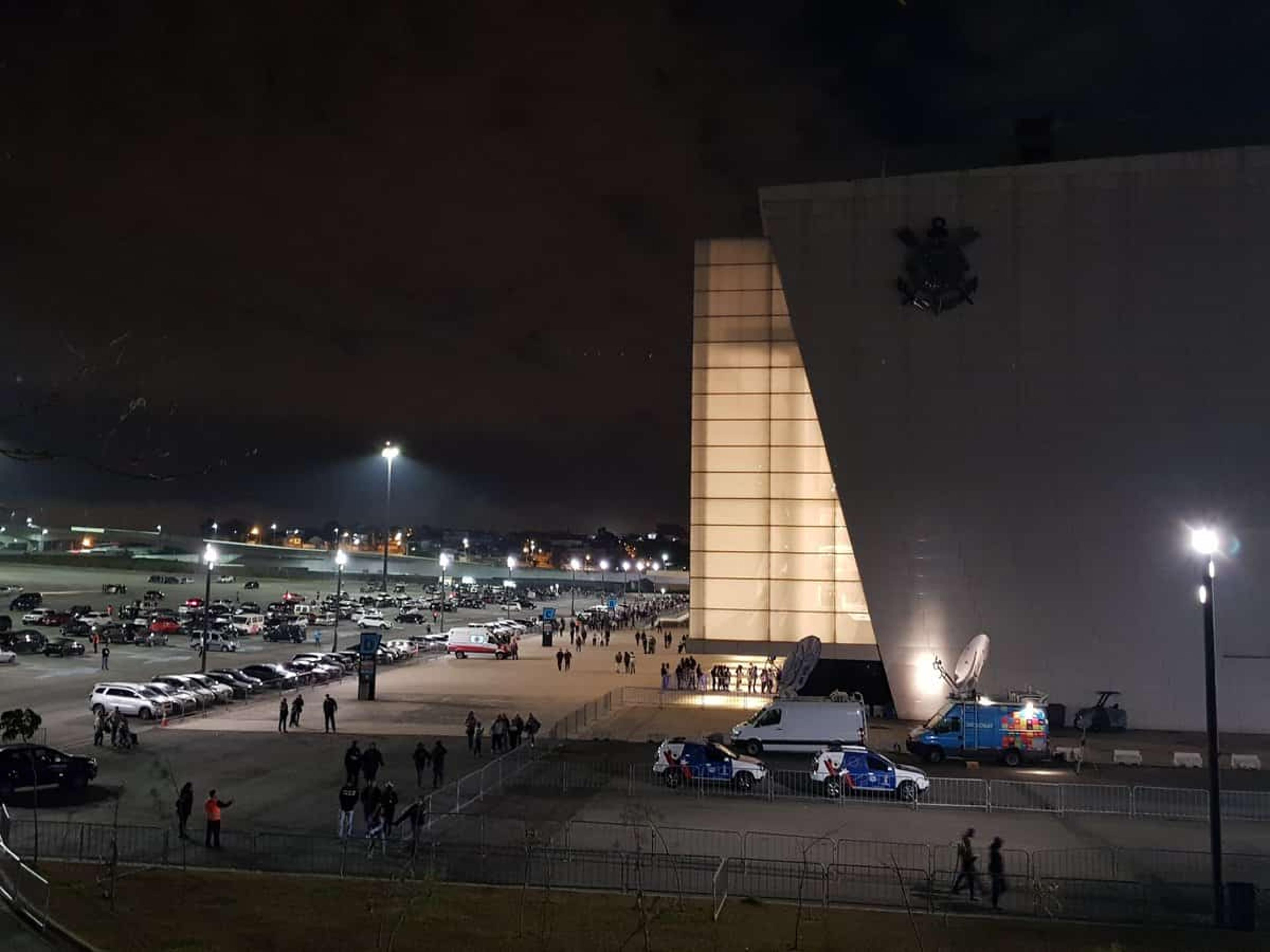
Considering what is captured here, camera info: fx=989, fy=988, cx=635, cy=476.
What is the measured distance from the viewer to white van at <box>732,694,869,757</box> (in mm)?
27375

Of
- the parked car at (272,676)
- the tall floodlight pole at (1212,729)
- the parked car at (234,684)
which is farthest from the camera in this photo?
the parked car at (272,676)

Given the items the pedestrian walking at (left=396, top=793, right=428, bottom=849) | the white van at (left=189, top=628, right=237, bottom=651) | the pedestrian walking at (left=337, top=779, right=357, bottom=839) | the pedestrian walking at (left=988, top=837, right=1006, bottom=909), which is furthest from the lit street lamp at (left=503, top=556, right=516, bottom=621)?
the pedestrian walking at (left=988, top=837, right=1006, bottom=909)

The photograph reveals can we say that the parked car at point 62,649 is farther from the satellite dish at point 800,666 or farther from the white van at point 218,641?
the satellite dish at point 800,666

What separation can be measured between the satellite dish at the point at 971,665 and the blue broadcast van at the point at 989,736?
3.54 m

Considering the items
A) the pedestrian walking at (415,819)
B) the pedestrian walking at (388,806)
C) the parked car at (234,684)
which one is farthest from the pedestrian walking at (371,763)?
the parked car at (234,684)

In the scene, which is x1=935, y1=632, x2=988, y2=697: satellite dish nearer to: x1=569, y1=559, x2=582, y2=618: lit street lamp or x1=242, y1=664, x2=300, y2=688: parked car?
x1=242, y1=664, x2=300, y2=688: parked car

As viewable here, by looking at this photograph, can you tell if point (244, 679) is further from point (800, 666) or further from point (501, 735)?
point (800, 666)

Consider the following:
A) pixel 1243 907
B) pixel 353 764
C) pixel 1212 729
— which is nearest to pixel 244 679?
pixel 353 764

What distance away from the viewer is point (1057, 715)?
112 ft

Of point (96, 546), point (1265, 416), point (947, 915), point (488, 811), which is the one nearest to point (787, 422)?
point (1265, 416)

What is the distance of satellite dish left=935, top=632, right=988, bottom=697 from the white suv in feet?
86.6

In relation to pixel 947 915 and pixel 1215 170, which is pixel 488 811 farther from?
pixel 1215 170

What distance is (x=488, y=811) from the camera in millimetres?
20703

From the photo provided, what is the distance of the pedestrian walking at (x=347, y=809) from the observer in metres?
17.9
